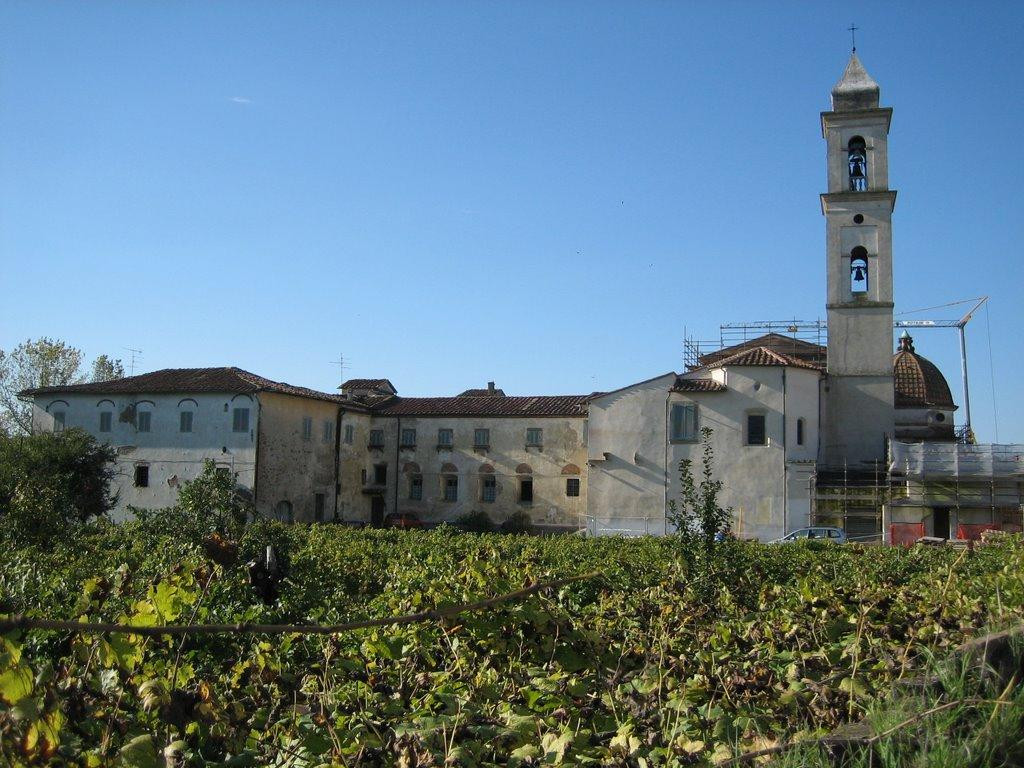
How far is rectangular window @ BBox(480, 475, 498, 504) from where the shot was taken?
1631 inches

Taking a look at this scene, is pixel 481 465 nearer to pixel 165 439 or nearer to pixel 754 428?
pixel 754 428

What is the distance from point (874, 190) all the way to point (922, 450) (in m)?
10.6

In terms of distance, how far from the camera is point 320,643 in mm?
4461

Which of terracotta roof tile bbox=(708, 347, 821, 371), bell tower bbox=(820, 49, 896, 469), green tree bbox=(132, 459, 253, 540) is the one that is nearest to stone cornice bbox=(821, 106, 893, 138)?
bell tower bbox=(820, 49, 896, 469)

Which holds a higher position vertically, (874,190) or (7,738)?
(874,190)

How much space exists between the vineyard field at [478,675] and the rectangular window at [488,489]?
34.7 m

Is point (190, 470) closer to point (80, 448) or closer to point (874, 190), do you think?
point (80, 448)

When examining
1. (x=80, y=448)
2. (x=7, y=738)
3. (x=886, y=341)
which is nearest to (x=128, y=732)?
(x=7, y=738)

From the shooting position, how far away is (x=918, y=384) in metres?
42.7

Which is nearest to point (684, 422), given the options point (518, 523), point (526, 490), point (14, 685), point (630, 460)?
point (630, 460)

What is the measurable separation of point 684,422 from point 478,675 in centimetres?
3243

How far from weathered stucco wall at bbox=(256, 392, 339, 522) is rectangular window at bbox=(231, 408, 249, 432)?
68 cm

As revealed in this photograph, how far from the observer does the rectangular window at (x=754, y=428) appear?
1353 inches

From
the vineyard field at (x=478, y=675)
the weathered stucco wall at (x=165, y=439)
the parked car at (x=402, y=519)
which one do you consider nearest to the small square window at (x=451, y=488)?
the parked car at (x=402, y=519)
